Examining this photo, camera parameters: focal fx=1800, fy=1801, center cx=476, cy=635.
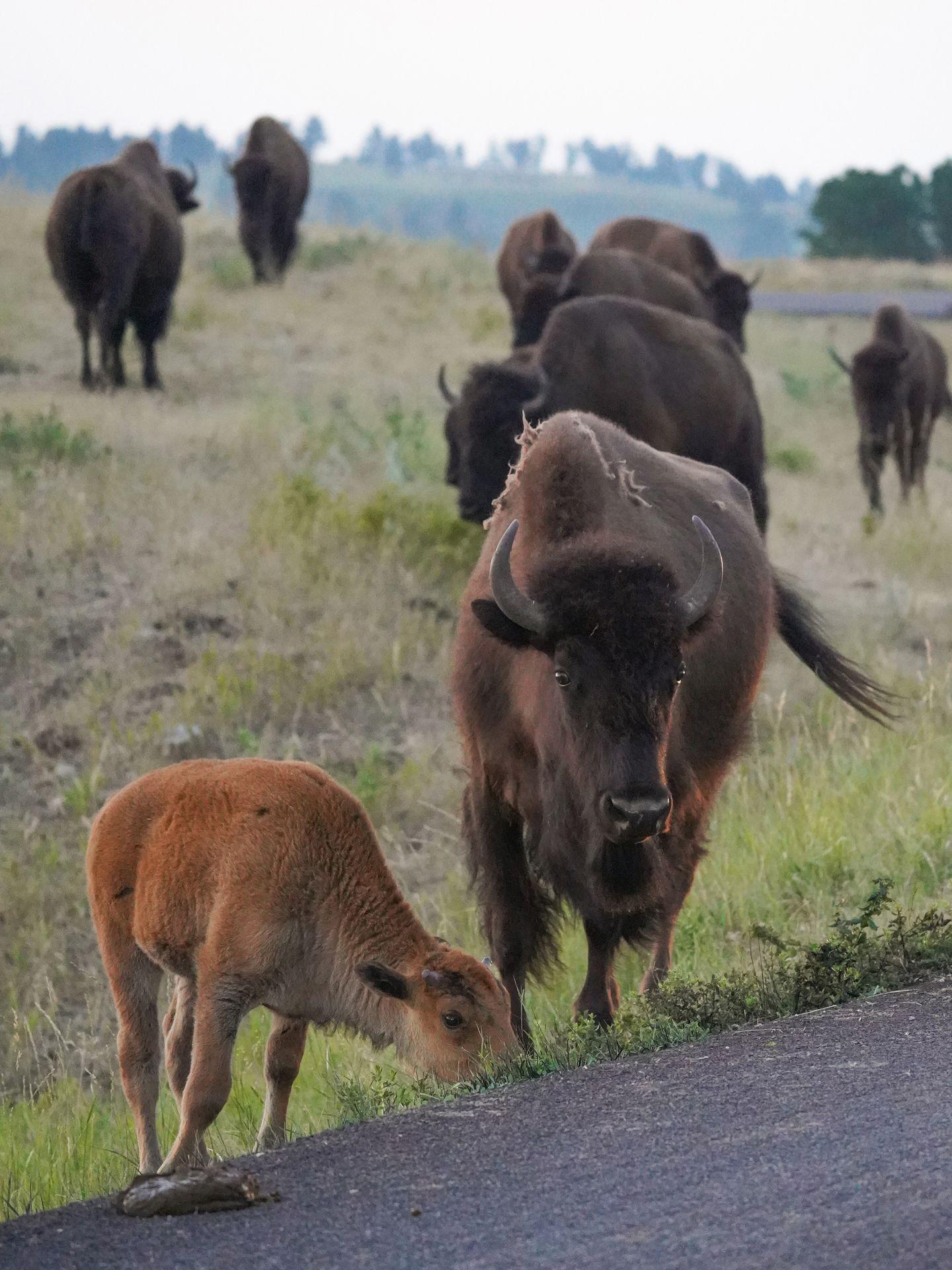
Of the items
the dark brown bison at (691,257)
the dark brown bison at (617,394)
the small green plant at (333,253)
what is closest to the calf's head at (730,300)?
the dark brown bison at (691,257)

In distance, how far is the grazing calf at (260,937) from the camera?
515cm

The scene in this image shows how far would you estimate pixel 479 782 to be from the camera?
6.18m

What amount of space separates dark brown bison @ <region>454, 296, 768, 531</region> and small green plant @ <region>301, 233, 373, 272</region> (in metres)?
19.9

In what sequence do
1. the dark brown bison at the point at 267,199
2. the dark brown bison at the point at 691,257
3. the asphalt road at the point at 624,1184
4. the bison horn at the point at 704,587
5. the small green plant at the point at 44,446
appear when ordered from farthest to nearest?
the dark brown bison at the point at 267,199 → the dark brown bison at the point at 691,257 → the small green plant at the point at 44,446 → the bison horn at the point at 704,587 → the asphalt road at the point at 624,1184

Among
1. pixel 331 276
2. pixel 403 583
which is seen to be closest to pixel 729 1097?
pixel 403 583

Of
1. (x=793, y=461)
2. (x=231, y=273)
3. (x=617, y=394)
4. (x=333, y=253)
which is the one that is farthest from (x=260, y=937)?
(x=333, y=253)

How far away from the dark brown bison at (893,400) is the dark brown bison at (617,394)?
7537 millimetres

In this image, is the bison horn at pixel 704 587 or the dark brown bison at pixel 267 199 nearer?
the bison horn at pixel 704 587

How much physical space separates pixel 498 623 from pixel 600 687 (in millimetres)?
412

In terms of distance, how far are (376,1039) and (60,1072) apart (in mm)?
2947

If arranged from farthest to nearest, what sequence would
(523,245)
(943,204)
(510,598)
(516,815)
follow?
1. (943,204)
2. (523,245)
3. (516,815)
4. (510,598)

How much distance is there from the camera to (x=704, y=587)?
5.50 meters

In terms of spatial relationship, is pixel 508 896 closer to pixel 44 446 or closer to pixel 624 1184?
pixel 624 1184

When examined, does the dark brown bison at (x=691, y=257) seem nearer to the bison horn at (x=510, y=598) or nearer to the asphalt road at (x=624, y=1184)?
the bison horn at (x=510, y=598)
